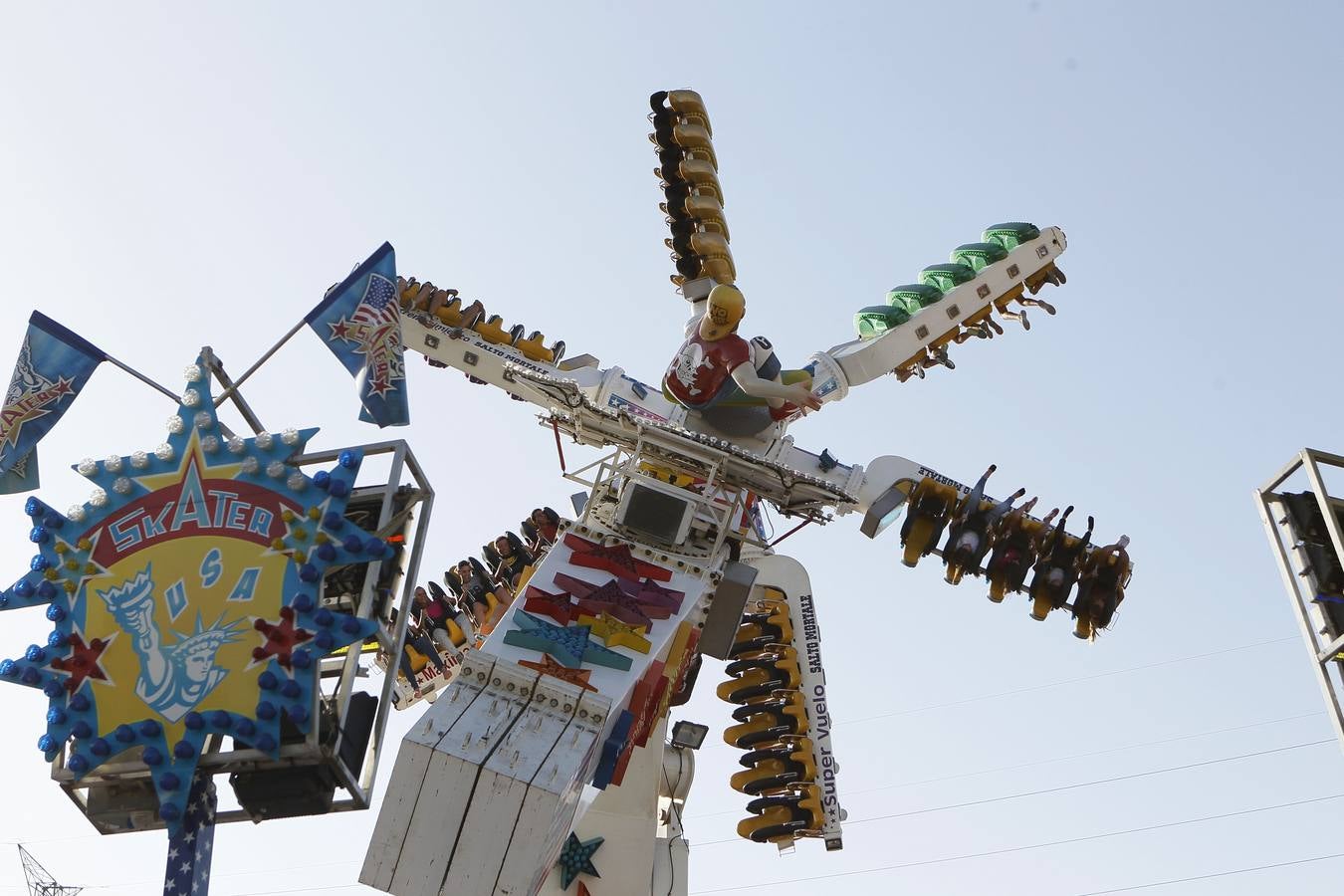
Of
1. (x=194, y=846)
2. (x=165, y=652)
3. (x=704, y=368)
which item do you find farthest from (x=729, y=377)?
(x=194, y=846)

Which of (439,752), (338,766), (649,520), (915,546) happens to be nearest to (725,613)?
(649,520)

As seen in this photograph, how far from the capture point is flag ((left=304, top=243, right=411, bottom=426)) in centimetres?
1695

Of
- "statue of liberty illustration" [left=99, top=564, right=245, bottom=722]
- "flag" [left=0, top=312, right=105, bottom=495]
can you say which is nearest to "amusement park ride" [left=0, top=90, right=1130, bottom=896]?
"statue of liberty illustration" [left=99, top=564, right=245, bottom=722]

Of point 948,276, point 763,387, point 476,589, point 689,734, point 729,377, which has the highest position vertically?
point 948,276

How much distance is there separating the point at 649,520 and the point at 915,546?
371 cm

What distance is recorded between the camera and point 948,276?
983 inches

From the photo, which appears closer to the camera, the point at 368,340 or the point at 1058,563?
the point at 368,340

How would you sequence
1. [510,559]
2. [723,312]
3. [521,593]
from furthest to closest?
[510,559] → [723,312] → [521,593]

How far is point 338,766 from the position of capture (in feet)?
50.4

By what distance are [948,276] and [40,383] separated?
12.5 metres

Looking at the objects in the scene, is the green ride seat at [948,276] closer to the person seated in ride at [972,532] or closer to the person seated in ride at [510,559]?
the person seated in ride at [972,532]

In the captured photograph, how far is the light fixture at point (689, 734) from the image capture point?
23.8 m

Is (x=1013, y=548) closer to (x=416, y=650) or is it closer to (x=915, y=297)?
(x=915, y=297)

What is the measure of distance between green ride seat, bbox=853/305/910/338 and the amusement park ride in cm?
4
